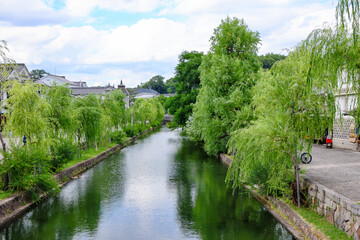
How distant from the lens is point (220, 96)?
20.4 meters

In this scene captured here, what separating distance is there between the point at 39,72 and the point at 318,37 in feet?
274

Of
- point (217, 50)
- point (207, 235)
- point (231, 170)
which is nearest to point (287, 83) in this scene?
point (231, 170)

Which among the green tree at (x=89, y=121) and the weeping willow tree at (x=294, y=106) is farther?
the green tree at (x=89, y=121)

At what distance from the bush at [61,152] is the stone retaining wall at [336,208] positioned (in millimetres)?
11302

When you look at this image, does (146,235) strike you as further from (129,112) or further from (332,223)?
(129,112)

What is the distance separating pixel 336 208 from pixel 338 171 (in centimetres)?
527

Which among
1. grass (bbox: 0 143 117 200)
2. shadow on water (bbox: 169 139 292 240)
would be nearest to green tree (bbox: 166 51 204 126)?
grass (bbox: 0 143 117 200)

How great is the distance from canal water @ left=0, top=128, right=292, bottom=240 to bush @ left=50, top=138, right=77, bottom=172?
4.08 feet

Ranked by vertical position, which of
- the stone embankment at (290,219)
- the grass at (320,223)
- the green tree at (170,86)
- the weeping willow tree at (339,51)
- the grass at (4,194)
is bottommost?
the stone embankment at (290,219)

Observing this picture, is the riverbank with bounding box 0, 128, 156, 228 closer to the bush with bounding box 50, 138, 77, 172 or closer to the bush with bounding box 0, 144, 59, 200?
the bush with bounding box 0, 144, 59, 200

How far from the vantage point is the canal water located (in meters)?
9.97

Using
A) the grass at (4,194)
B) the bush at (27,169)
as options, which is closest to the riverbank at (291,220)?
the bush at (27,169)

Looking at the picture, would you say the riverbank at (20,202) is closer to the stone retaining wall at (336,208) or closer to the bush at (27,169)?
the bush at (27,169)

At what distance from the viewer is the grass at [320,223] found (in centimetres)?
805
